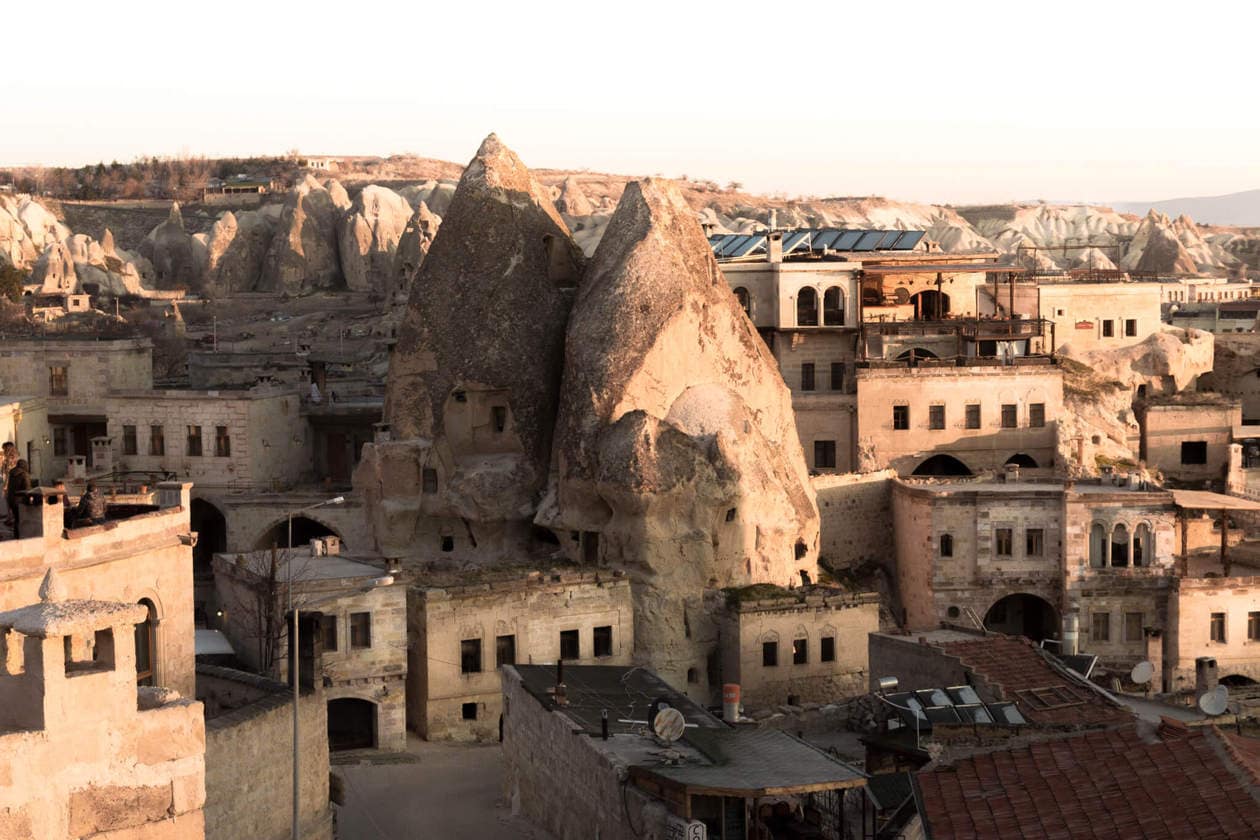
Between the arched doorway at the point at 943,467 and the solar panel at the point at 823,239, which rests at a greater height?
the solar panel at the point at 823,239

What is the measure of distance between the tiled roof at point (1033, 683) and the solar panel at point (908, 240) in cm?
2975

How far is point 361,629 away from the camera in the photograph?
47.1 meters


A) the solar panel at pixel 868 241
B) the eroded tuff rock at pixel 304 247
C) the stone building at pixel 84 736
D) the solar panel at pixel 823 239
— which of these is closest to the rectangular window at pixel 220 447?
the solar panel at pixel 823 239

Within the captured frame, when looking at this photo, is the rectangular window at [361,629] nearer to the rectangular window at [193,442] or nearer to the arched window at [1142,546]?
the rectangular window at [193,442]

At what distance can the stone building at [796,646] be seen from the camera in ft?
167

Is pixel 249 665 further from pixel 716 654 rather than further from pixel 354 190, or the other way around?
pixel 354 190

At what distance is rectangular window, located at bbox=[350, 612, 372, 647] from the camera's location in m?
47.0

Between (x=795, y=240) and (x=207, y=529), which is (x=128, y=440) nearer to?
(x=207, y=529)

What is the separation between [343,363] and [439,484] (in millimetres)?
19339

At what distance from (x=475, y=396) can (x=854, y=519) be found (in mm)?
11237

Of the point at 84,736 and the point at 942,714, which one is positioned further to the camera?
the point at 942,714

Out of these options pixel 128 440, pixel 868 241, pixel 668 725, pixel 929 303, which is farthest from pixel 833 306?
pixel 668 725

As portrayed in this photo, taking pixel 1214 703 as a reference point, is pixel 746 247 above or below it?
above

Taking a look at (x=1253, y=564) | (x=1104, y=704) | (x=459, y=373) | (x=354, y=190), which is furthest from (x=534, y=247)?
(x=354, y=190)
